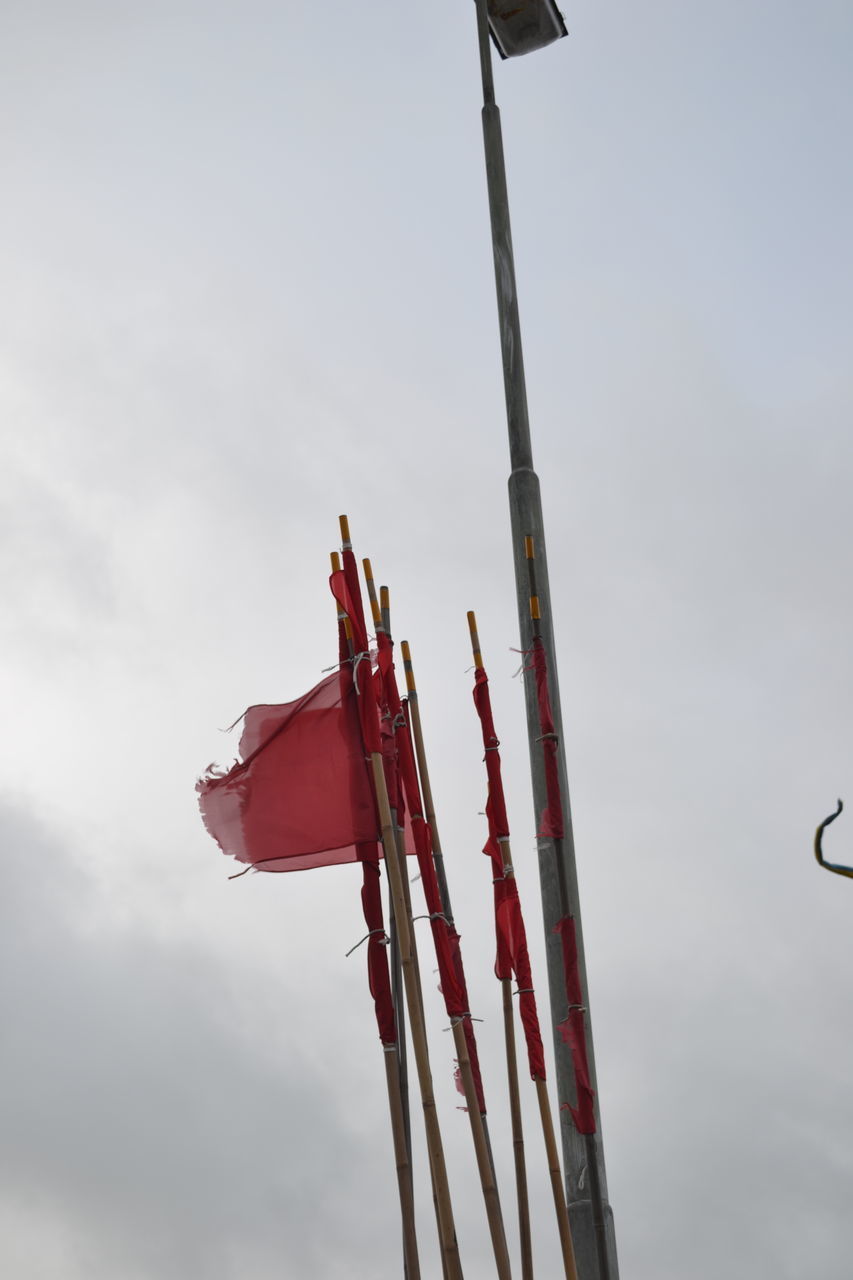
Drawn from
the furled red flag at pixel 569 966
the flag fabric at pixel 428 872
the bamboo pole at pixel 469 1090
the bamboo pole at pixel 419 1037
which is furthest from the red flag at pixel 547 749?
the bamboo pole at pixel 469 1090

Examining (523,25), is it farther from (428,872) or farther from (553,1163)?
(553,1163)

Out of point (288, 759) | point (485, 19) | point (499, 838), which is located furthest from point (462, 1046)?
point (485, 19)

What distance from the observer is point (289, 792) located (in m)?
10.9

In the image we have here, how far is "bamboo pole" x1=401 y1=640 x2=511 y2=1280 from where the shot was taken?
8.90 metres

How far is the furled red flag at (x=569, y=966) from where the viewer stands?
8789mm

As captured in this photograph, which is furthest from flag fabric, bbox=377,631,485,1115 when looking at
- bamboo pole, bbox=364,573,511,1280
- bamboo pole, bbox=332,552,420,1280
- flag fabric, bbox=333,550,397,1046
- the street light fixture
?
the street light fixture

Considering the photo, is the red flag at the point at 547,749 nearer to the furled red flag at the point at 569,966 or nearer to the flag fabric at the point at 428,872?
the furled red flag at the point at 569,966

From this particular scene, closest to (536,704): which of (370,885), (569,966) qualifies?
(370,885)

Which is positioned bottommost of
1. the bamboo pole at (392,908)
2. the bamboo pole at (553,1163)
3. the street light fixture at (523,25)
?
the bamboo pole at (553,1163)

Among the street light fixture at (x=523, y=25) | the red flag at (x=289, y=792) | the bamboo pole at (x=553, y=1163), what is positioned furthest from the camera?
the street light fixture at (x=523, y=25)

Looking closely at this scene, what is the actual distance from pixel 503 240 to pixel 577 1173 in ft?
22.6

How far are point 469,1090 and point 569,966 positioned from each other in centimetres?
107

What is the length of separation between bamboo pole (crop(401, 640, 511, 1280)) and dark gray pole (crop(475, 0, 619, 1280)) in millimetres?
551

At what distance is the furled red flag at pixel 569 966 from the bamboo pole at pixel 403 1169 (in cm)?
101
